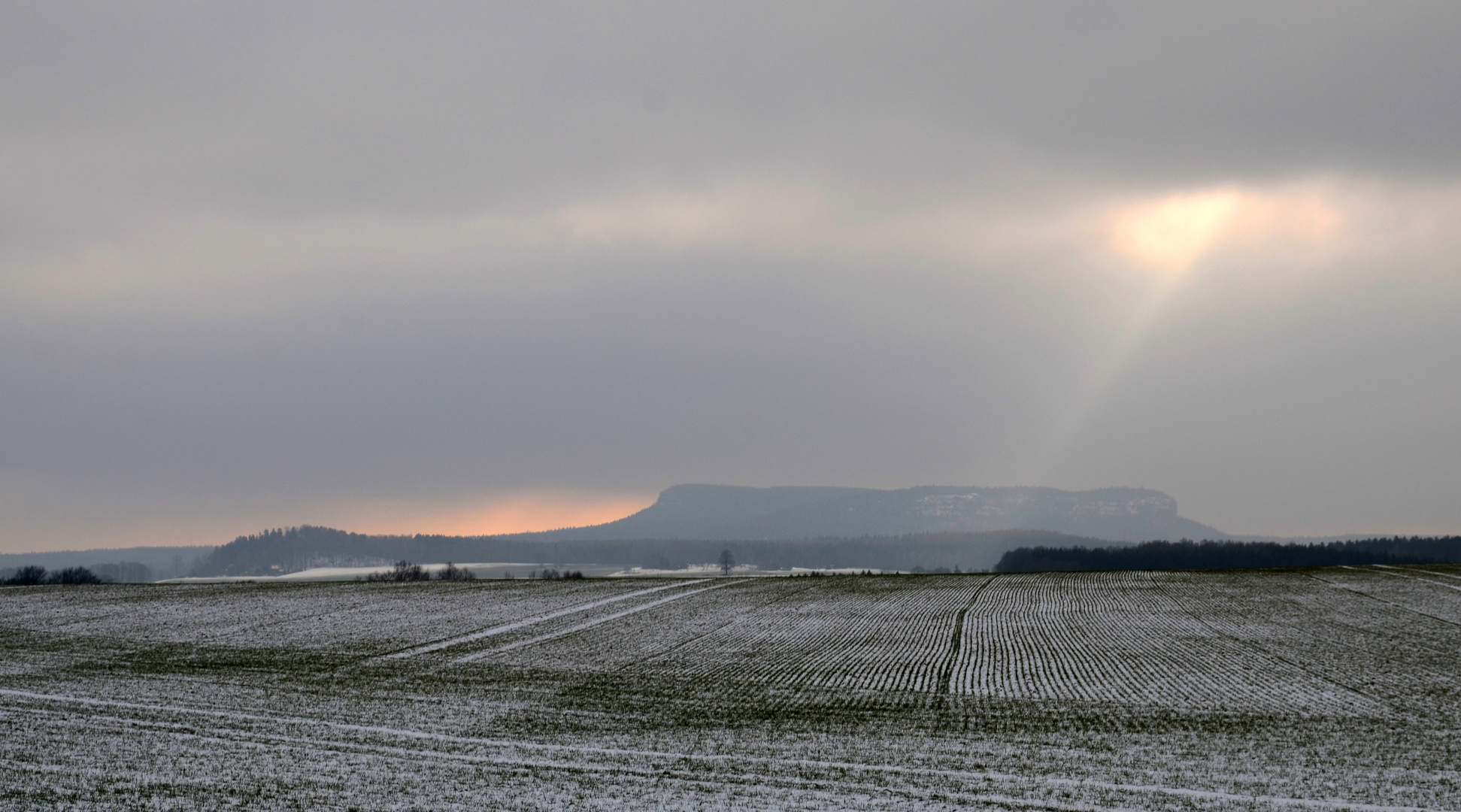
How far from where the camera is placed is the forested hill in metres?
141

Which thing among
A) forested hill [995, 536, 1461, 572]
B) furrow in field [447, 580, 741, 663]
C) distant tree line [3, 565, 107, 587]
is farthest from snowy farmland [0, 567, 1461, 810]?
forested hill [995, 536, 1461, 572]

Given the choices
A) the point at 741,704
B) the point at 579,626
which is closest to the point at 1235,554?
the point at 579,626

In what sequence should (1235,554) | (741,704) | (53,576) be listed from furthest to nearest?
(1235,554) → (53,576) → (741,704)

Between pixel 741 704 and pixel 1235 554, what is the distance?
14302 cm

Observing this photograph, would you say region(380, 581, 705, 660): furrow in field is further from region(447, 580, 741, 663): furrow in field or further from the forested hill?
the forested hill

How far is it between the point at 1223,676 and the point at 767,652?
16.4 metres

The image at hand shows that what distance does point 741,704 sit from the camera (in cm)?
2898

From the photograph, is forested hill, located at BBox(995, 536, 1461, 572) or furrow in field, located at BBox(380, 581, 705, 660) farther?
forested hill, located at BBox(995, 536, 1461, 572)

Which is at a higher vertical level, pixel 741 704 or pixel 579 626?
pixel 579 626

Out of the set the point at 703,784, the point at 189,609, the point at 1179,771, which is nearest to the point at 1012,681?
the point at 1179,771

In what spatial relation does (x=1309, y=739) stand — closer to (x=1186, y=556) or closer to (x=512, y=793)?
(x=512, y=793)

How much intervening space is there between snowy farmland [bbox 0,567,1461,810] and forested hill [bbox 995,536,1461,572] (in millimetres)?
91309

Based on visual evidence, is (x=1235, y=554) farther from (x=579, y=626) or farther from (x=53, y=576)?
(x=53, y=576)

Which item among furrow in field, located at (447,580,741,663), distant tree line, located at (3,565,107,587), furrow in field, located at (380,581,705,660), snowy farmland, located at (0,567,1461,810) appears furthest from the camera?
distant tree line, located at (3,565,107,587)
